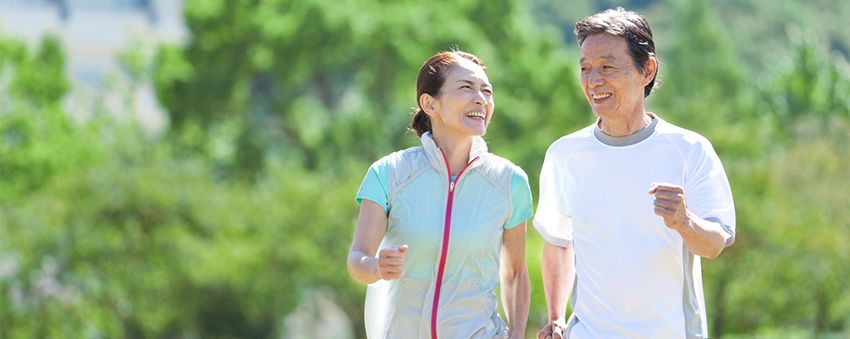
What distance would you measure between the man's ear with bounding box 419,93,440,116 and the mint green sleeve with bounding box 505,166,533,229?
0.31 meters

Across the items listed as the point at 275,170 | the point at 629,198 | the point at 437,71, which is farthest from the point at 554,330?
the point at 275,170

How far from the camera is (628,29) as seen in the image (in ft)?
13.5

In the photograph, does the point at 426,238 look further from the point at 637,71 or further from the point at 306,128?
the point at 306,128

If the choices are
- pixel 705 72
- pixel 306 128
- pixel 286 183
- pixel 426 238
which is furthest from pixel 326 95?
pixel 705 72

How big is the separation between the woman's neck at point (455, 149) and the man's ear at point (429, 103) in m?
0.08

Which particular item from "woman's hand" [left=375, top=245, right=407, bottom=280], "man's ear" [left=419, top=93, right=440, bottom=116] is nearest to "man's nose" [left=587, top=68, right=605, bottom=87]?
"man's ear" [left=419, top=93, right=440, bottom=116]

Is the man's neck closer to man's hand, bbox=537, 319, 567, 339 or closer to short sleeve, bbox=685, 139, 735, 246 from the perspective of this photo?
short sleeve, bbox=685, 139, 735, 246

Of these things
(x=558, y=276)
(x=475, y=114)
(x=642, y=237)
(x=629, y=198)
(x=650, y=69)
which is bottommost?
(x=558, y=276)

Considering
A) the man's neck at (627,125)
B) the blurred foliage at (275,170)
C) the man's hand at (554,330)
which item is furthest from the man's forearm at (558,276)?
the blurred foliage at (275,170)

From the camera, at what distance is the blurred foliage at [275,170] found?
2019 cm

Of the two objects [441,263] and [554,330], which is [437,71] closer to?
[441,263]

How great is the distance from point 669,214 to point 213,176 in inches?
826

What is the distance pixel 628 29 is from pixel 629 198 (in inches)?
18.9

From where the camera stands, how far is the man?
4020mm
